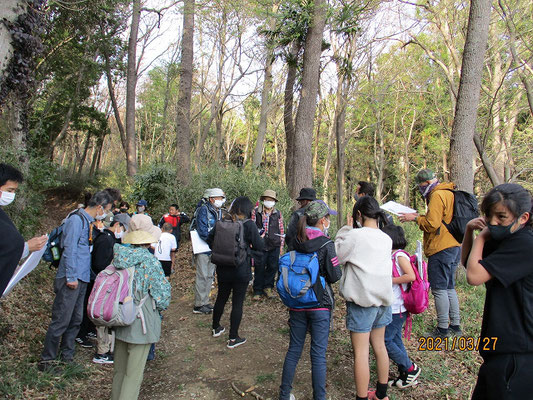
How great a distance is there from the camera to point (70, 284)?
407 centimetres

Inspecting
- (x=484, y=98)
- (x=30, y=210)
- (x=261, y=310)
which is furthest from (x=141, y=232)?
(x=484, y=98)

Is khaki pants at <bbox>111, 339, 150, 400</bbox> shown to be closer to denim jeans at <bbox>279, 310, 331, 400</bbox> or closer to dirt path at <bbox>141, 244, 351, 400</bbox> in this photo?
dirt path at <bbox>141, 244, 351, 400</bbox>

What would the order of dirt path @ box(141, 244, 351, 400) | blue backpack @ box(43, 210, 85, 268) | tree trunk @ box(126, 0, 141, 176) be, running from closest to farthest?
dirt path @ box(141, 244, 351, 400), blue backpack @ box(43, 210, 85, 268), tree trunk @ box(126, 0, 141, 176)

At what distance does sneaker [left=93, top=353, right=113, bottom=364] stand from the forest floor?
0.08 m

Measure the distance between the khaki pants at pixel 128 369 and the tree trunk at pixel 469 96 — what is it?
19.8 feet

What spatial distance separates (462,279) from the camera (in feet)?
23.7

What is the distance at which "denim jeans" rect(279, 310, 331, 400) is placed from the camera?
10.8 ft

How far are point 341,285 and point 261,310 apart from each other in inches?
137

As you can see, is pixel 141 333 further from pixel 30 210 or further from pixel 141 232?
pixel 30 210

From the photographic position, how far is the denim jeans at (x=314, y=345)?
3297 mm

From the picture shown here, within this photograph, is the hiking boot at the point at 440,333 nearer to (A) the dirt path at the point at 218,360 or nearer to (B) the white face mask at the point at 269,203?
(A) the dirt path at the point at 218,360

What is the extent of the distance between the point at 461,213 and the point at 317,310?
249cm

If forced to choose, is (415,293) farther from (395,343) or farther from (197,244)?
(197,244)

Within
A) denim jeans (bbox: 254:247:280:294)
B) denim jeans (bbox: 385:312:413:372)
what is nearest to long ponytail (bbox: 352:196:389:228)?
denim jeans (bbox: 385:312:413:372)
